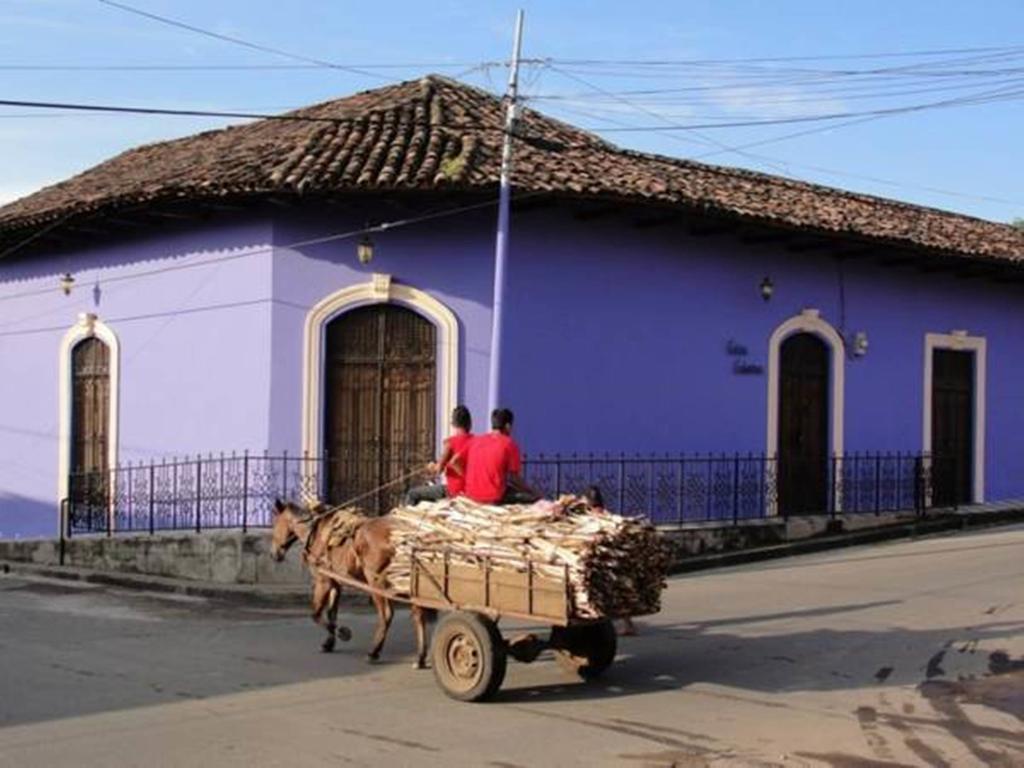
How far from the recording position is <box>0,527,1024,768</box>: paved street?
6.75 m

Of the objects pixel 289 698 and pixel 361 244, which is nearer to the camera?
pixel 289 698

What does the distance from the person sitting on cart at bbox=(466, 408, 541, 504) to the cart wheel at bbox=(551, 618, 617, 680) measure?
1108mm

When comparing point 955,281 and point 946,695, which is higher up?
point 955,281

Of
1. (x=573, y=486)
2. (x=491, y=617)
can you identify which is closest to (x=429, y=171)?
(x=573, y=486)

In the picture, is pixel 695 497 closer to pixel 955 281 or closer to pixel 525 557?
pixel 955 281

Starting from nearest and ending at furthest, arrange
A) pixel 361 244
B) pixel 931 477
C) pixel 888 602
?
pixel 888 602, pixel 361 244, pixel 931 477

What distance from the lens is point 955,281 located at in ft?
70.3

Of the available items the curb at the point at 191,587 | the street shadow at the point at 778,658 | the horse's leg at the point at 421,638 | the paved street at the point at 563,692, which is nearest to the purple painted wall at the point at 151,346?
the curb at the point at 191,587

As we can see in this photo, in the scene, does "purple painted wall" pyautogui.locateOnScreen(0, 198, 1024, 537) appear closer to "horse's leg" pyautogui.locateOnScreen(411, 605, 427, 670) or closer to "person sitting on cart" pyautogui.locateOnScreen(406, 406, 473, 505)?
"person sitting on cart" pyautogui.locateOnScreen(406, 406, 473, 505)

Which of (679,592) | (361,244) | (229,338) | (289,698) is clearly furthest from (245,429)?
(289,698)

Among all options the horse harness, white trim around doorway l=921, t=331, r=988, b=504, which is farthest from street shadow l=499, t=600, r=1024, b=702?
white trim around doorway l=921, t=331, r=988, b=504

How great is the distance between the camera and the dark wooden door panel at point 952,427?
69.1ft

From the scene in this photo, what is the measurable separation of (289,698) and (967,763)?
13.7 feet

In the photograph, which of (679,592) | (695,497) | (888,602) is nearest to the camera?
(888,602)
